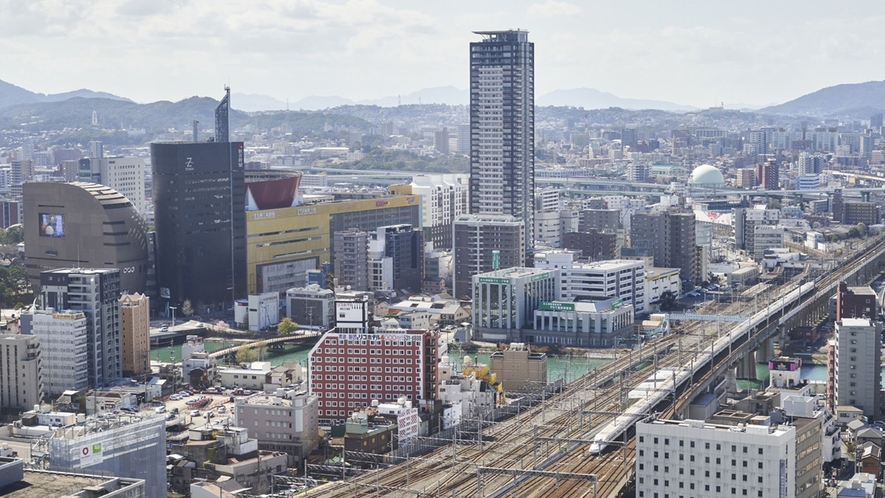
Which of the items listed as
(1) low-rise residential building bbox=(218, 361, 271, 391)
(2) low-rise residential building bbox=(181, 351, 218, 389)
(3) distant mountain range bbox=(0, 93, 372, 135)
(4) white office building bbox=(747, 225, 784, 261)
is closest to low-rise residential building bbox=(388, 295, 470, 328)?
(2) low-rise residential building bbox=(181, 351, 218, 389)

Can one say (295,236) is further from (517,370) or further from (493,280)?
(517,370)

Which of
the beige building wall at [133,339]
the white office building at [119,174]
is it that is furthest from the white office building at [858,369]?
the white office building at [119,174]

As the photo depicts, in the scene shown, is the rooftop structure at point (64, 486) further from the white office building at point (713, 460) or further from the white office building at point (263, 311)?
the white office building at point (263, 311)

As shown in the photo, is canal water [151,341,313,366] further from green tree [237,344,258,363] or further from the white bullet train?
the white bullet train

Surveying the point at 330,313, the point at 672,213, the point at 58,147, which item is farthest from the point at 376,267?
the point at 58,147

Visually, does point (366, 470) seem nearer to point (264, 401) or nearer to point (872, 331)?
point (264, 401)

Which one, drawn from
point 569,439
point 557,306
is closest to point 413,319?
point 557,306
